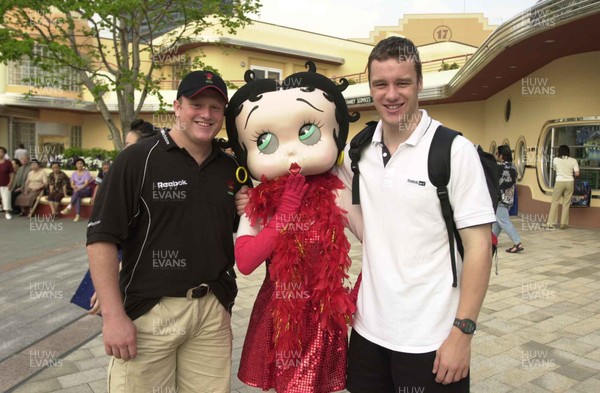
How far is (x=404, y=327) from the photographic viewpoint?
6.72 ft

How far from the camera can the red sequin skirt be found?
2346mm

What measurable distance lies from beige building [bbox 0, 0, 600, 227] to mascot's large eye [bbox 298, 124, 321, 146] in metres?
7.67

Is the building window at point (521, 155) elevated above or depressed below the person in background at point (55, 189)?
above

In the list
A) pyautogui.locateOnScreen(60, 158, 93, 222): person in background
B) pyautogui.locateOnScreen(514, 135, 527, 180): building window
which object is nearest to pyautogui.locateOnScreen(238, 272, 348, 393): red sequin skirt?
pyautogui.locateOnScreen(60, 158, 93, 222): person in background

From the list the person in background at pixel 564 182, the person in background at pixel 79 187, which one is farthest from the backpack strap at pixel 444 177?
the person in background at pixel 79 187

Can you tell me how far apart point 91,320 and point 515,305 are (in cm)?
479

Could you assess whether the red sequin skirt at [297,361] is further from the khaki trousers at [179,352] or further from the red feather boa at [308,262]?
the khaki trousers at [179,352]

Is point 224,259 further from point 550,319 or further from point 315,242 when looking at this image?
point 550,319

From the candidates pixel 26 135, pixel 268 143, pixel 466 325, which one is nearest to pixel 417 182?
pixel 466 325

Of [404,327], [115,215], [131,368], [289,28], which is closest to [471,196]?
[404,327]

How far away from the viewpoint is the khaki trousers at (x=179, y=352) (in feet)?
7.34

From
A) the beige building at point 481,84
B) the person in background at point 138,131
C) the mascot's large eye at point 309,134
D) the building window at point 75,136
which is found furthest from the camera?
the building window at point 75,136

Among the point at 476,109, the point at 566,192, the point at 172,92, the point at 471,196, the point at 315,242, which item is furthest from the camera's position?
the point at 172,92

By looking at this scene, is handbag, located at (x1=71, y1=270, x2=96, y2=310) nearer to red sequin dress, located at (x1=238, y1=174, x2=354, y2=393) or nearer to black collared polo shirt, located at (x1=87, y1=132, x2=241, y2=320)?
black collared polo shirt, located at (x1=87, y1=132, x2=241, y2=320)
